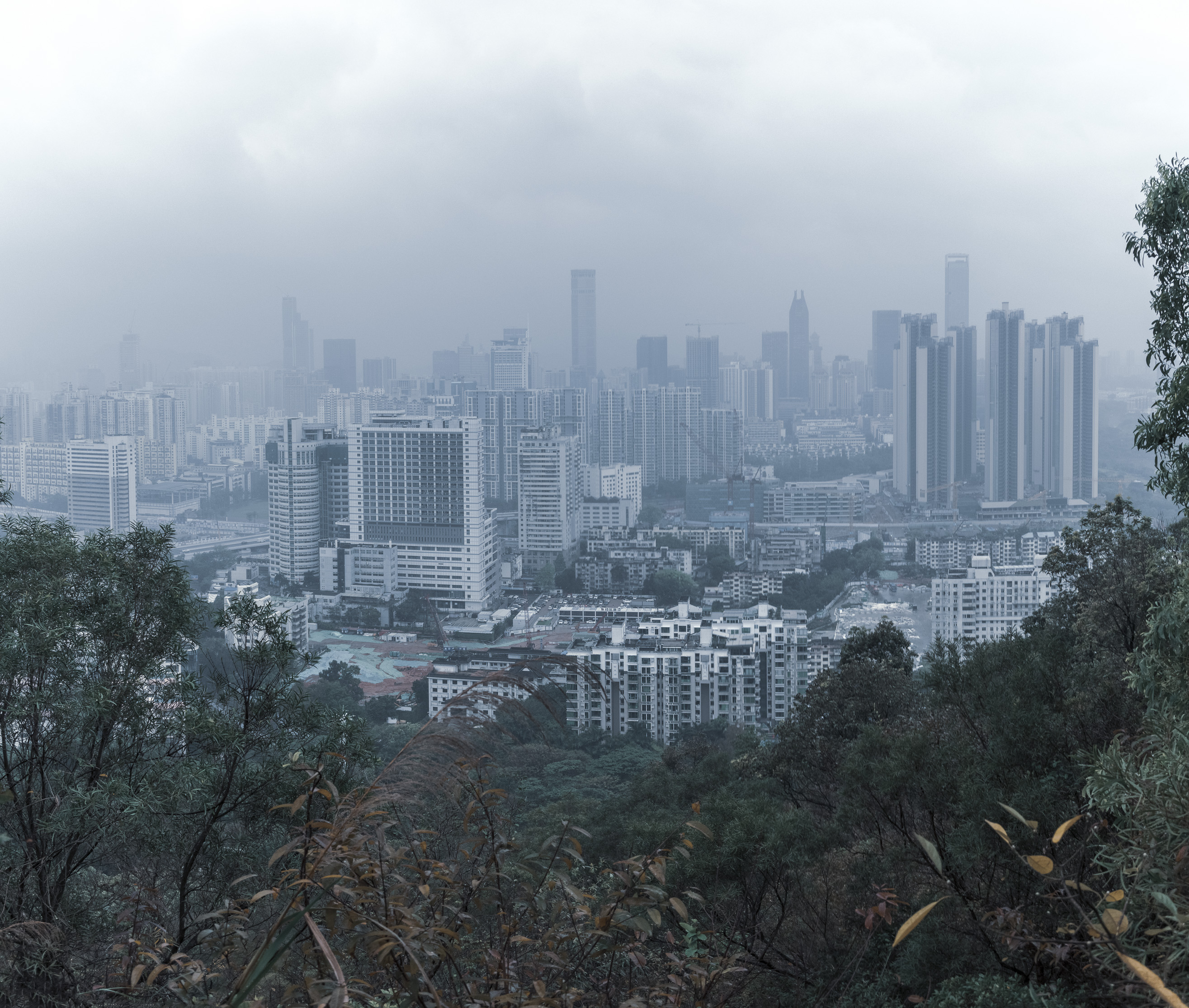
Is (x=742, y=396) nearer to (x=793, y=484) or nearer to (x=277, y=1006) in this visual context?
(x=793, y=484)

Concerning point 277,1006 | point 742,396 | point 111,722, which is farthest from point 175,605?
point 742,396

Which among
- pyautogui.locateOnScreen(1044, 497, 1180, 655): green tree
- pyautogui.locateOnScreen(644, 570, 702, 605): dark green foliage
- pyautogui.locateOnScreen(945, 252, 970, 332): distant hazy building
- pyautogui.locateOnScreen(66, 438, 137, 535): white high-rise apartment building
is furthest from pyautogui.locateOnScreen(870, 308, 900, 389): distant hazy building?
pyautogui.locateOnScreen(1044, 497, 1180, 655): green tree

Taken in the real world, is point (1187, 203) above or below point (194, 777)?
above

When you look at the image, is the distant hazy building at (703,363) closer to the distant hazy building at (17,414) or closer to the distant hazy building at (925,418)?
the distant hazy building at (925,418)

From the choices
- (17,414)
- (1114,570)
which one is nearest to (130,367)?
(17,414)

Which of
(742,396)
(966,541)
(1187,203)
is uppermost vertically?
(742,396)

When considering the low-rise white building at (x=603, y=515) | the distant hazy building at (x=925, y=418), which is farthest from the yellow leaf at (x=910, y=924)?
the distant hazy building at (x=925, y=418)
